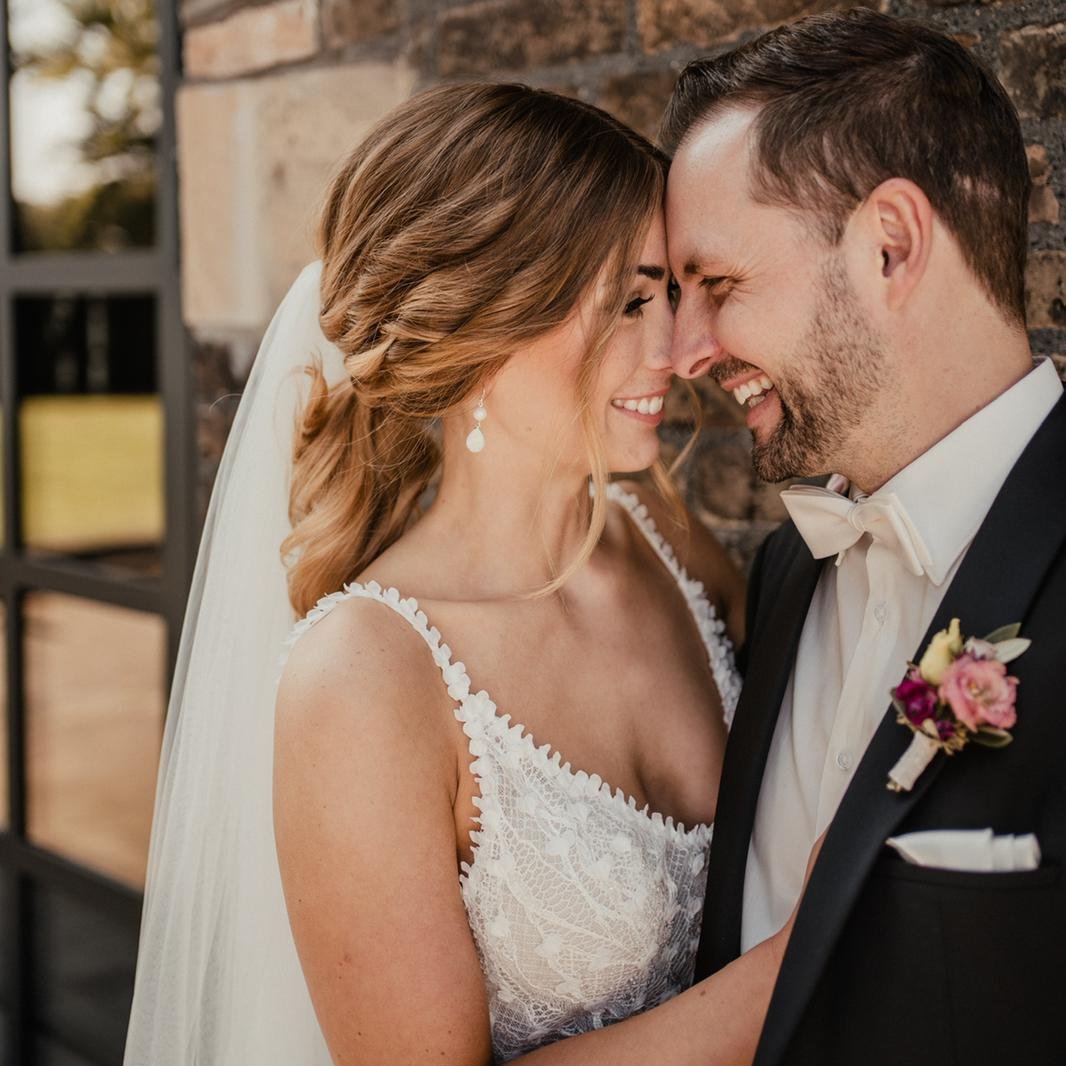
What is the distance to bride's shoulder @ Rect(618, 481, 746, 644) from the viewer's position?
231 cm

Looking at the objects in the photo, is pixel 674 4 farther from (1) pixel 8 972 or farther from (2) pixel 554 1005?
(1) pixel 8 972

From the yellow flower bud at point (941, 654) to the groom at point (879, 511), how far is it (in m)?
0.06

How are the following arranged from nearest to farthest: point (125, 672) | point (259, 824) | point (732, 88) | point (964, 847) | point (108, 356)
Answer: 1. point (964, 847)
2. point (732, 88)
3. point (259, 824)
4. point (108, 356)
5. point (125, 672)

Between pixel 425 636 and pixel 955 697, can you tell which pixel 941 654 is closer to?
pixel 955 697

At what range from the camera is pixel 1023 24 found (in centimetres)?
175

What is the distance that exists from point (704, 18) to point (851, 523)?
1.02m

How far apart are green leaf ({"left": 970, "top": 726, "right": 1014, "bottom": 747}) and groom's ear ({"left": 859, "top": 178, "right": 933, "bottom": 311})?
1.87 feet

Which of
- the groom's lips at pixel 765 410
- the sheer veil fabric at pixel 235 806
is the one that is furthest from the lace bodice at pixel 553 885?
the groom's lips at pixel 765 410

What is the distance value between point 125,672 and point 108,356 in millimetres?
1276

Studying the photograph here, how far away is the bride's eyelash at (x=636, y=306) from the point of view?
1946mm

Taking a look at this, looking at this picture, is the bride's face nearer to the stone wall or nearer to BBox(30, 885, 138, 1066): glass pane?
the stone wall

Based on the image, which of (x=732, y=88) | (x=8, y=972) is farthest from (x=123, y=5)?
(x=8, y=972)

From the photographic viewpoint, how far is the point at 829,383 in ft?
5.34

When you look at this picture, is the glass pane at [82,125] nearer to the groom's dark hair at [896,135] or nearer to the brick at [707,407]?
the brick at [707,407]
